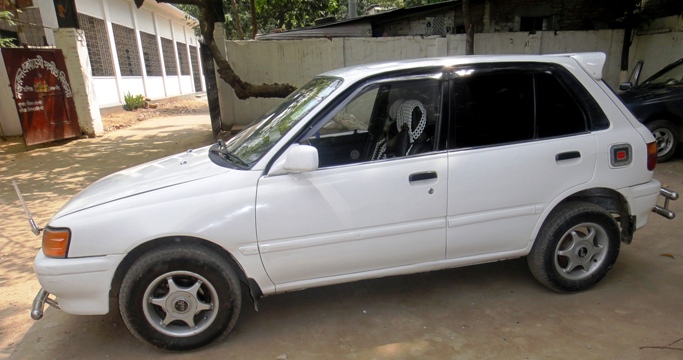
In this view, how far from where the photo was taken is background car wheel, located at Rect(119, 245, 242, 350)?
2.46 metres

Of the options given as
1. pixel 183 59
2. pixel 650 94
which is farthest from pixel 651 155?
pixel 183 59

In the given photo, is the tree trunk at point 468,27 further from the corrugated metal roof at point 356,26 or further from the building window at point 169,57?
the building window at point 169,57

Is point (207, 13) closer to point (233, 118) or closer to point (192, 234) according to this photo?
point (233, 118)

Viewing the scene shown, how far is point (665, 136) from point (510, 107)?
5.51m

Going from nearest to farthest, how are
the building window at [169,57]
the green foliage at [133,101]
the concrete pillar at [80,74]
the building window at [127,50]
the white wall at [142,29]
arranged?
1. the concrete pillar at [80,74]
2. the white wall at [142,29]
3. the green foliage at [133,101]
4. the building window at [127,50]
5. the building window at [169,57]

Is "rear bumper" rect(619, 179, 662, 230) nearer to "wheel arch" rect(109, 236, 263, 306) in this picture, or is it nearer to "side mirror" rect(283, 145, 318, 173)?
"side mirror" rect(283, 145, 318, 173)

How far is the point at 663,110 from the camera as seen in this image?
650cm

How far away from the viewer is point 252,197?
2.51 m

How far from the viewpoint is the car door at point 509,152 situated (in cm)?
282

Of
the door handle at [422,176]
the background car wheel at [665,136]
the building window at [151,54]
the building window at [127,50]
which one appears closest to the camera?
the door handle at [422,176]

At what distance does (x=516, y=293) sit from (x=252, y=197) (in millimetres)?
2197

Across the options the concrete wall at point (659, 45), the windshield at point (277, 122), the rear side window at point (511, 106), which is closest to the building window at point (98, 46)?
the windshield at point (277, 122)

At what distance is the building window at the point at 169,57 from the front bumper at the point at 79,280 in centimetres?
2205

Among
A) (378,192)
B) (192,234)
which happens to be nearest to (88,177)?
(192,234)
